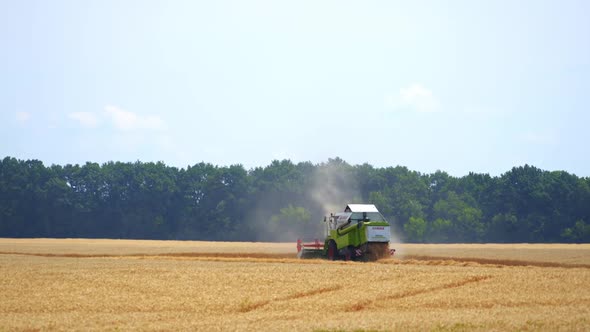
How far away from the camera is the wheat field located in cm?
2544

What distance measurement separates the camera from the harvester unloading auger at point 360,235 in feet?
156

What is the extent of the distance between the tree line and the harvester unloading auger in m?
61.1

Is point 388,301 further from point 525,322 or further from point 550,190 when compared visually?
point 550,190

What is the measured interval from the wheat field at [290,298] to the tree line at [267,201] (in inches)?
2936

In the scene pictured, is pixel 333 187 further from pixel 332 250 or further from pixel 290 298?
pixel 290 298

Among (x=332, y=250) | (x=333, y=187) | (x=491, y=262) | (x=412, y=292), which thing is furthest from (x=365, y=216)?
(x=333, y=187)

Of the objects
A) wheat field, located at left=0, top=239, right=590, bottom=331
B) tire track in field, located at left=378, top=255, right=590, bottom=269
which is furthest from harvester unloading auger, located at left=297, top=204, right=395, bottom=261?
wheat field, located at left=0, top=239, right=590, bottom=331

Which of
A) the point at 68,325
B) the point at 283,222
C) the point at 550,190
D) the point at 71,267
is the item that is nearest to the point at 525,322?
the point at 68,325

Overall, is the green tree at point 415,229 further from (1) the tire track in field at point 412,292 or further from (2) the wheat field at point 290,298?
(1) the tire track in field at point 412,292

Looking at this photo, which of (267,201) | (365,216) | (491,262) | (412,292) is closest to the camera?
(412,292)

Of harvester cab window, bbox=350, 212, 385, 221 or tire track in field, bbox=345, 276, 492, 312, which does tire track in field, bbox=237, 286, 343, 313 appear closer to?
tire track in field, bbox=345, 276, 492, 312

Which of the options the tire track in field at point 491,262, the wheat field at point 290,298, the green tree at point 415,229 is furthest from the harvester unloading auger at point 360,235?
the green tree at point 415,229

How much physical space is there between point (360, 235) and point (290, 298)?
54.9 ft

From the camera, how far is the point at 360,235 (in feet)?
157
